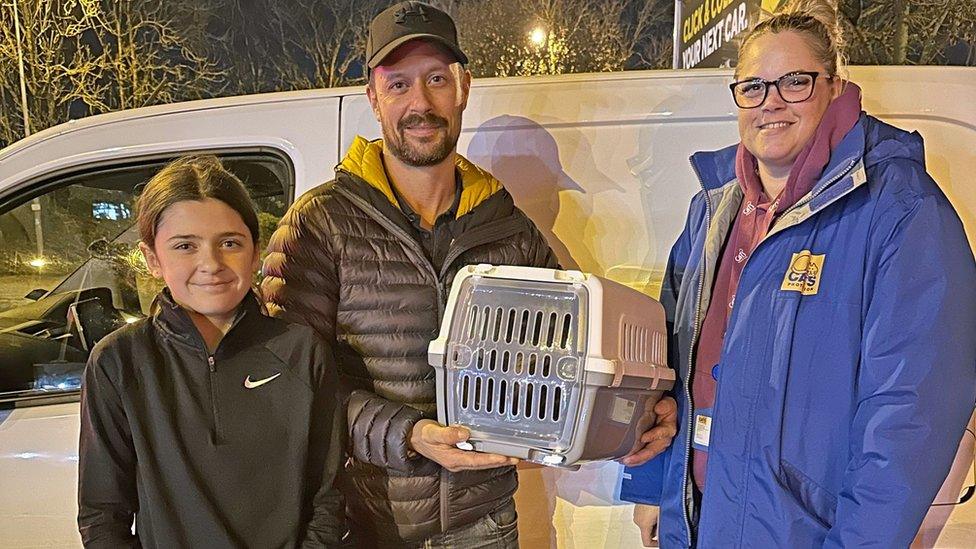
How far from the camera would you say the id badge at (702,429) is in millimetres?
1562

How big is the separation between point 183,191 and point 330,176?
0.61m

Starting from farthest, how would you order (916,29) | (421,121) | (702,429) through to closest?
1. (916,29)
2. (421,121)
3. (702,429)

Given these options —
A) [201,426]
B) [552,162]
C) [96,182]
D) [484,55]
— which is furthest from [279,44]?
[201,426]

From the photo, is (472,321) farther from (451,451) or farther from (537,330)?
(451,451)

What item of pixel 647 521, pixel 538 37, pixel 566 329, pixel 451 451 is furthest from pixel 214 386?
pixel 538 37

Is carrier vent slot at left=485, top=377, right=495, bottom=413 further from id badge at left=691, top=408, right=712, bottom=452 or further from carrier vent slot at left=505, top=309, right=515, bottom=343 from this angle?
id badge at left=691, top=408, right=712, bottom=452

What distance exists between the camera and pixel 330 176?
2.03m

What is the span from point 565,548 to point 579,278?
933 mm

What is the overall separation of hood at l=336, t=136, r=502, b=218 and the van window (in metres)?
0.51

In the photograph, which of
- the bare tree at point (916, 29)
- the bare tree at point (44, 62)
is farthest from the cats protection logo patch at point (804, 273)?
the bare tree at point (44, 62)

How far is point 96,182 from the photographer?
2.19m

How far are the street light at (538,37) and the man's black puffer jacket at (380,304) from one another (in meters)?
6.00

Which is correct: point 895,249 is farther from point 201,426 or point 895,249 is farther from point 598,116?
point 201,426

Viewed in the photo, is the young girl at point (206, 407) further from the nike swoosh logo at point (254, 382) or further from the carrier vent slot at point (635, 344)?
the carrier vent slot at point (635, 344)
